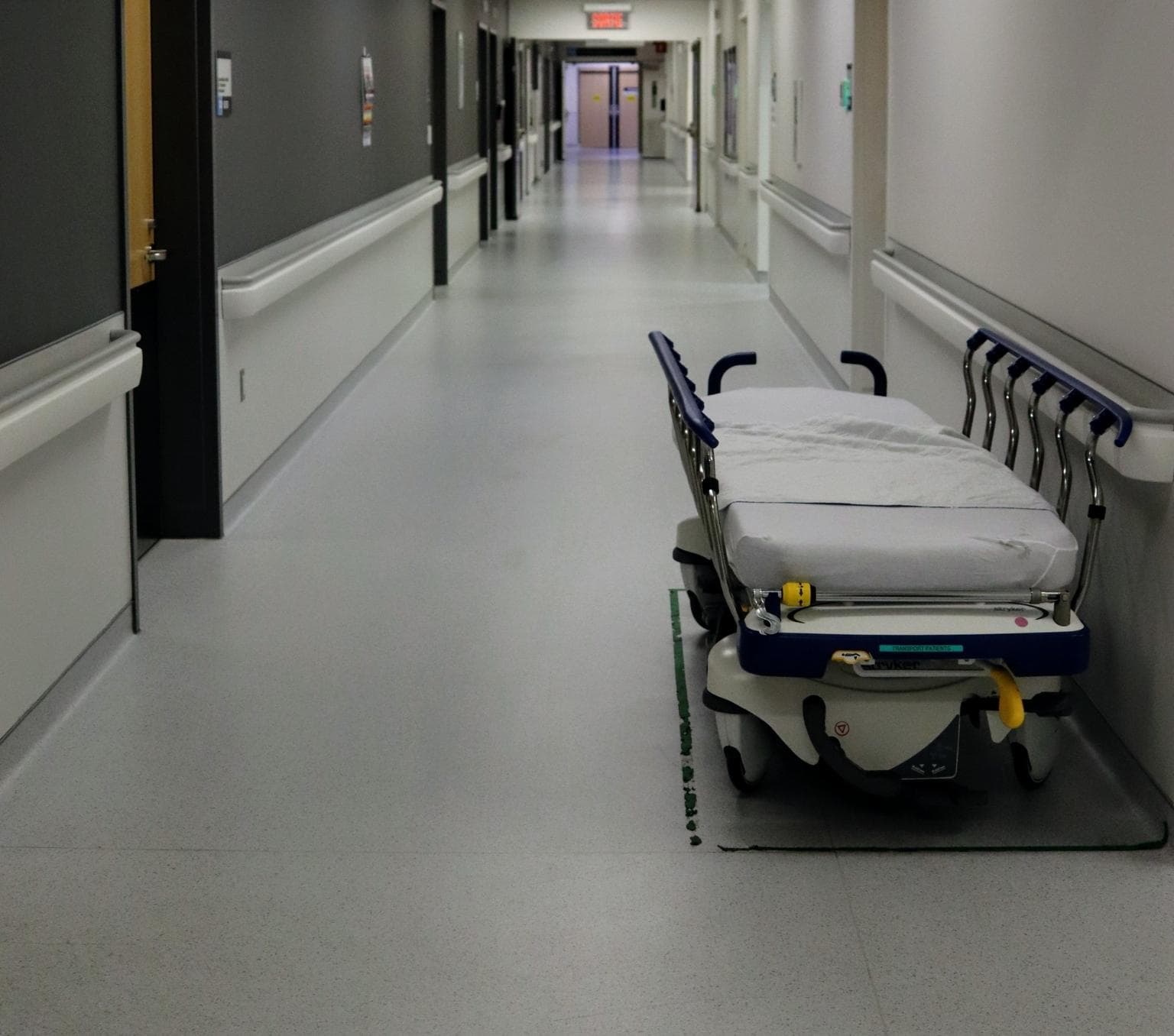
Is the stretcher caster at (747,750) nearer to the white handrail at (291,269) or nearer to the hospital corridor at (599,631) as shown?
the hospital corridor at (599,631)

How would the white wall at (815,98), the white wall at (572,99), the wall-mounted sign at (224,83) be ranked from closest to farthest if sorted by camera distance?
the wall-mounted sign at (224,83), the white wall at (815,98), the white wall at (572,99)

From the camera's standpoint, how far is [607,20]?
2058 centimetres

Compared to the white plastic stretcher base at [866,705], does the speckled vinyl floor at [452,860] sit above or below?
below

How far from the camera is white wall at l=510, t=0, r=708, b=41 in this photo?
21.2m

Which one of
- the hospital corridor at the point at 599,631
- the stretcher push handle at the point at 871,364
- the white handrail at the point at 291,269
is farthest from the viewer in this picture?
the white handrail at the point at 291,269

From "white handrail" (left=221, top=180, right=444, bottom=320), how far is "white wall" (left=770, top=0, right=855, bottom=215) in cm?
251

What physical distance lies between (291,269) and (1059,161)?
323cm

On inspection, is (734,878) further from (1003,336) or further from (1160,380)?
(1003,336)

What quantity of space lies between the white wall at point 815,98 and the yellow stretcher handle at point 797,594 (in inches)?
210

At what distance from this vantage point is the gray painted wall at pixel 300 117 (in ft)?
18.8

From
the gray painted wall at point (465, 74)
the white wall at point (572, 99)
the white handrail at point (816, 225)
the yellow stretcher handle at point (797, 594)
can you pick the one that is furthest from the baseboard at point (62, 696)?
the white wall at point (572, 99)

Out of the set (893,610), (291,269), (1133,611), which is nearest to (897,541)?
(893,610)

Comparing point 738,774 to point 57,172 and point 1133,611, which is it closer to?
point 1133,611

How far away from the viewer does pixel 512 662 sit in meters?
4.26
